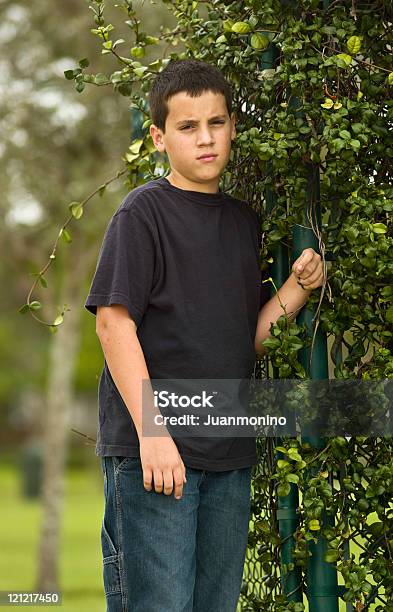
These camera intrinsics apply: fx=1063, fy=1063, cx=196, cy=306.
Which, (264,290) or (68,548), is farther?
(68,548)

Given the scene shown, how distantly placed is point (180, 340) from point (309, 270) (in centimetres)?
37

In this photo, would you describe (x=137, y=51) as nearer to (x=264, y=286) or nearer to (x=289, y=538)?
(x=264, y=286)

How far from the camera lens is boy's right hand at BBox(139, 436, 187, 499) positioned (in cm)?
239

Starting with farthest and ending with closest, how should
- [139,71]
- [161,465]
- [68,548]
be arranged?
[68,548] → [139,71] → [161,465]

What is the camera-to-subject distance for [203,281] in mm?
2557

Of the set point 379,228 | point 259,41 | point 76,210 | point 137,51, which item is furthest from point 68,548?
point 379,228

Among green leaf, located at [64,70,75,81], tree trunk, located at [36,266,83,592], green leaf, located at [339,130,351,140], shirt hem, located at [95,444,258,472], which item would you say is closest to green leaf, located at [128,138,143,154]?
green leaf, located at [64,70,75,81]

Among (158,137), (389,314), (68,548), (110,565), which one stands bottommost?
(110,565)

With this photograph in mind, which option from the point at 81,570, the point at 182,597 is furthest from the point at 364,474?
the point at 81,570

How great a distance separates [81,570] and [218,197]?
10.9m

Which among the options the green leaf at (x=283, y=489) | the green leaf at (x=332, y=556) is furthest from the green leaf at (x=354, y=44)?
the green leaf at (x=332, y=556)

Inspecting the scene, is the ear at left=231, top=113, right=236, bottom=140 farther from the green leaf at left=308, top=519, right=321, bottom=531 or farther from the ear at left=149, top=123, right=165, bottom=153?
the green leaf at left=308, top=519, right=321, bottom=531

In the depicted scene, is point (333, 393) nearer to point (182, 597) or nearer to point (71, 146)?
point (182, 597)

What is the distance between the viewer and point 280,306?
8.71ft
